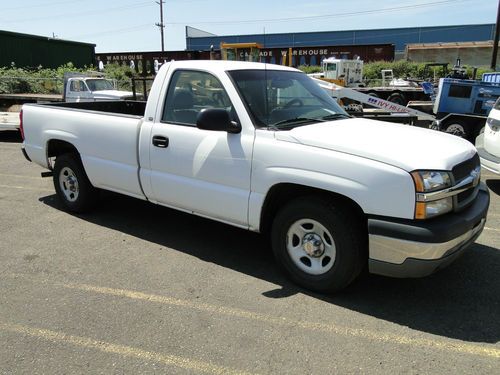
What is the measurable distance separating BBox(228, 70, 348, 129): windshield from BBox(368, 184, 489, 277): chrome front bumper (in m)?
1.30

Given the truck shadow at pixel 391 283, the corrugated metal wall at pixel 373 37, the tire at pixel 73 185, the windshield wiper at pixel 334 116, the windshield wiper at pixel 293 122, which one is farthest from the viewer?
the corrugated metal wall at pixel 373 37

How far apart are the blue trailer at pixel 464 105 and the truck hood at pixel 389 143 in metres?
9.49

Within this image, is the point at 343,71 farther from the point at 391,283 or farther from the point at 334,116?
the point at 391,283

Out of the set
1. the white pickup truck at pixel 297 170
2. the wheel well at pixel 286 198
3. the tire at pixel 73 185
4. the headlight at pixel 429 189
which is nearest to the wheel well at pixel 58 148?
the tire at pixel 73 185

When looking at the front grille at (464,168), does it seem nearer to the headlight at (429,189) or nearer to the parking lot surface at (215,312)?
the headlight at (429,189)

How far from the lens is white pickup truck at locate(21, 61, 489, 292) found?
3.28 m


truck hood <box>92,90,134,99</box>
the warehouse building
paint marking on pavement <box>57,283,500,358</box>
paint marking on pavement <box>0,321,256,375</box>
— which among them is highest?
the warehouse building

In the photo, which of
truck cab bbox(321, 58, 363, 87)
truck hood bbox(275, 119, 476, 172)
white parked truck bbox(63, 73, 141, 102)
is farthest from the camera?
truck cab bbox(321, 58, 363, 87)

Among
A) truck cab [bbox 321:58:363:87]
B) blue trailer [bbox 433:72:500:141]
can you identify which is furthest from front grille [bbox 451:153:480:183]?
truck cab [bbox 321:58:363:87]

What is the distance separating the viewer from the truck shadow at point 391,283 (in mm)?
3430

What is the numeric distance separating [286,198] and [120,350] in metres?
1.81

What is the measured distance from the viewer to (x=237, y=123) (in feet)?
13.1

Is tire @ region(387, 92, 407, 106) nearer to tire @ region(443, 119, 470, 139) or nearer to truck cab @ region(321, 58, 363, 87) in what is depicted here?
truck cab @ region(321, 58, 363, 87)

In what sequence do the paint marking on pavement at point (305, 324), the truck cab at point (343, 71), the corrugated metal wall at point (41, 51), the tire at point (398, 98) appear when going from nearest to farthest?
the paint marking on pavement at point (305, 324) < the tire at point (398, 98) < the truck cab at point (343, 71) < the corrugated metal wall at point (41, 51)
